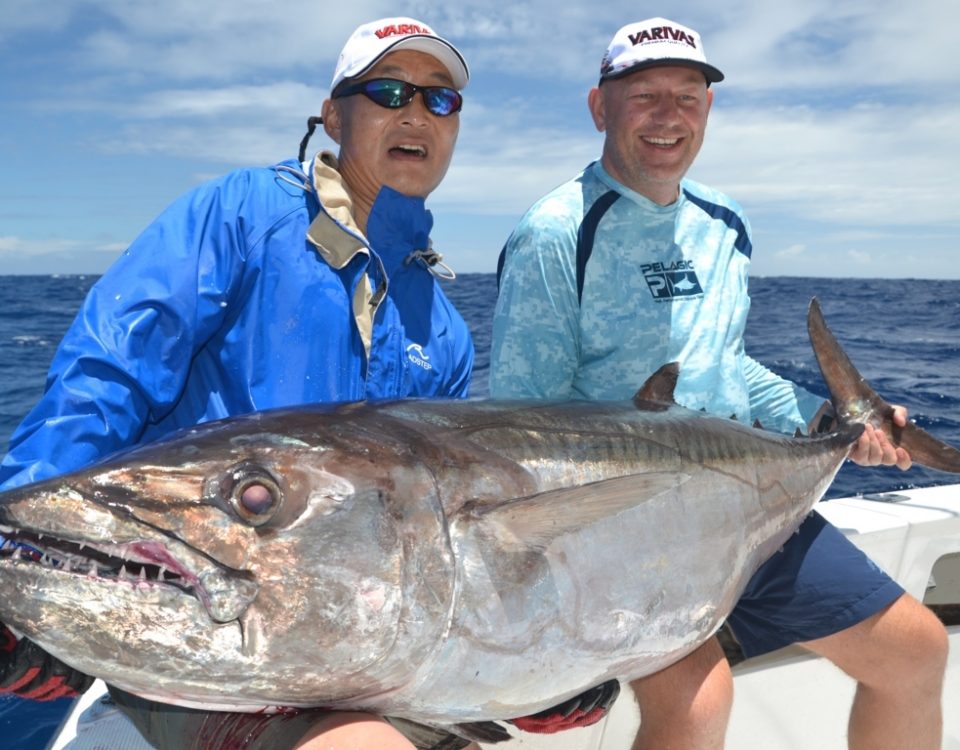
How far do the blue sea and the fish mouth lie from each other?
80.7 inches

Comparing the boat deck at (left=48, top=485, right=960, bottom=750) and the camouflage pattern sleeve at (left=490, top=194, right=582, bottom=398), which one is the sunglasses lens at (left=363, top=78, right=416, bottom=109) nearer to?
the camouflage pattern sleeve at (left=490, top=194, right=582, bottom=398)

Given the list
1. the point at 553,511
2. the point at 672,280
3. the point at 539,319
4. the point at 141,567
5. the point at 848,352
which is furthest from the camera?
the point at 848,352

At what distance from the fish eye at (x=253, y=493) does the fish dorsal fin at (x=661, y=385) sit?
1.17 meters

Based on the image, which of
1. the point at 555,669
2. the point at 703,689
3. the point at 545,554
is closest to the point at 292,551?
the point at 545,554

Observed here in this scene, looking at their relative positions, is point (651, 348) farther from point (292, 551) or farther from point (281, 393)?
point (292, 551)

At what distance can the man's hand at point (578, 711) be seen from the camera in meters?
1.84

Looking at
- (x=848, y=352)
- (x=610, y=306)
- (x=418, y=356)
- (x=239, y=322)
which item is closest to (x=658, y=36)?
(x=610, y=306)

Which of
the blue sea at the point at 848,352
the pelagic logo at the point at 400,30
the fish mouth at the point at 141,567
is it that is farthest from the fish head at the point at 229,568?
the blue sea at the point at 848,352

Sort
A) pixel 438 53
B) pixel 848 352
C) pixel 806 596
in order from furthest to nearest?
pixel 848 352 < pixel 806 596 < pixel 438 53

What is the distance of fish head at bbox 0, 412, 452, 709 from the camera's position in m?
1.30

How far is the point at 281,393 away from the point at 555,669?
0.94 meters

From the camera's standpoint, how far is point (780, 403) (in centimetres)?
324

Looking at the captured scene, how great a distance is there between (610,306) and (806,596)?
1.07 metres

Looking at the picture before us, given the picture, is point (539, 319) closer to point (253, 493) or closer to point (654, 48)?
point (654, 48)
